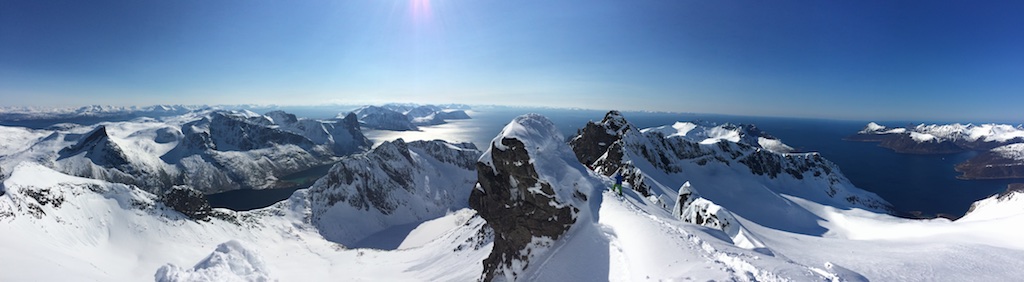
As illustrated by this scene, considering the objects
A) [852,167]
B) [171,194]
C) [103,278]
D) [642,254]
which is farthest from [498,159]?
[852,167]

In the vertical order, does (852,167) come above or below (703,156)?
below

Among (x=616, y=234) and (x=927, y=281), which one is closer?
(x=927, y=281)

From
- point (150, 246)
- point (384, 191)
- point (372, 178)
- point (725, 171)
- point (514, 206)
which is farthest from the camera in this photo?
point (372, 178)

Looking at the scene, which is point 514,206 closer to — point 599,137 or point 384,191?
point 599,137

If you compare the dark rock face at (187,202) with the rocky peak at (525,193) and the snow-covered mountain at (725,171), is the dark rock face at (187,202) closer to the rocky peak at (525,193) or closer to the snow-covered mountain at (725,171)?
the rocky peak at (525,193)

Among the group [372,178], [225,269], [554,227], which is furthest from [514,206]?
[372,178]

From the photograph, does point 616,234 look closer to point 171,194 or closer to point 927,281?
point 927,281
